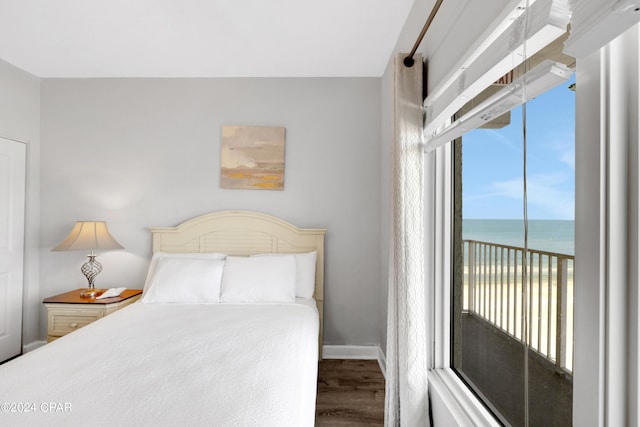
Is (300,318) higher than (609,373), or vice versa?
(609,373)

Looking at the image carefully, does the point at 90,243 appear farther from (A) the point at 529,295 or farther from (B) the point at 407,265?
(A) the point at 529,295

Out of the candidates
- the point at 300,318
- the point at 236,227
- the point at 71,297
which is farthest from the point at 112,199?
the point at 300,318

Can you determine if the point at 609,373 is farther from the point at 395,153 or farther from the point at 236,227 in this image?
the point at 236,227

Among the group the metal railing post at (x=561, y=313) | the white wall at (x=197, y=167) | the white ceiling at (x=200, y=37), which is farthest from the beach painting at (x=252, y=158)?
the metal railing post at (x=561, y=313)

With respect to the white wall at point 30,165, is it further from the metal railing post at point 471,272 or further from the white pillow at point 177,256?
the metal railing post at point 471,272

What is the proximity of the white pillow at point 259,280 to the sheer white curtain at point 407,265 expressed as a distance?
102 cm

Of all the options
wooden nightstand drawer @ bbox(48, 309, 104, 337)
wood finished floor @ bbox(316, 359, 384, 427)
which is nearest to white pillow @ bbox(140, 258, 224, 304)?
wooden nightstand drawer @ bbox(48, 309, 104, 337)

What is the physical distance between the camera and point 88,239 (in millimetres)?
2916

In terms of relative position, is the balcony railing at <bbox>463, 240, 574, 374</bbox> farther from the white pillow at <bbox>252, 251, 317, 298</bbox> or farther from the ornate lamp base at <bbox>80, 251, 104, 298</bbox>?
the ornate lamp base at <bbox>80, 251, 104, 298</bbox>

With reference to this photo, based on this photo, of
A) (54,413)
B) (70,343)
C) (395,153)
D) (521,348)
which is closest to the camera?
(54,413)

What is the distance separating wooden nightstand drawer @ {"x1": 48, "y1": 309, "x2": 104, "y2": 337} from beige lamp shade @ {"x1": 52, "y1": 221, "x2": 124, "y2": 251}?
51 centimetres

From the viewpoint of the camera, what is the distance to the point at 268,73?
10.3 feet

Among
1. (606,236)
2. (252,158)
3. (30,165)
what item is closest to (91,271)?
(30,165)

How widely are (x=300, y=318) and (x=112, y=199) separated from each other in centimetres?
225
